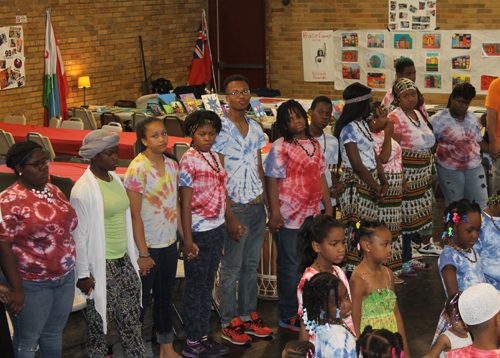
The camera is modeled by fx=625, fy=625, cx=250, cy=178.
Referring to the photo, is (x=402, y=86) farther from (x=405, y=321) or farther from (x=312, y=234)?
(x=312, y=234)

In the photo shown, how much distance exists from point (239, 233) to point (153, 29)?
9739mm

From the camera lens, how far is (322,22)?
40.0 feet

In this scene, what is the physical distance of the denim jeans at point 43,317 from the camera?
10.4 ft

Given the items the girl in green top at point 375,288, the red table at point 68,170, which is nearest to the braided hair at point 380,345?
the girl in green top at point 375,288

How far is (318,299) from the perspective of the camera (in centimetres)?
262

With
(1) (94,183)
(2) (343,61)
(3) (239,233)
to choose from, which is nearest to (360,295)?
(3) (239,233)

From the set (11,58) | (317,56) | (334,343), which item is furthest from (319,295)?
(317,56)

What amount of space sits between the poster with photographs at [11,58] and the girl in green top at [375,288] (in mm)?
8358

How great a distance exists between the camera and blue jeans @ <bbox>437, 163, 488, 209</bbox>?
537 centimetres

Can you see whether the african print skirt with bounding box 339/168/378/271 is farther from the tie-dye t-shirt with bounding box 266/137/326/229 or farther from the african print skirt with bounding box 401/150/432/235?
the african print skirt with bounding box 401/150/432/235

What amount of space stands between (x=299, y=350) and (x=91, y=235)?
149cm

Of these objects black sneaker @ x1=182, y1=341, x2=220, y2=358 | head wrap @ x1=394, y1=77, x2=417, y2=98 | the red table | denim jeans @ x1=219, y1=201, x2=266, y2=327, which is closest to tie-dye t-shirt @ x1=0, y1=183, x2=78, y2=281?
black sneaker @ x1=182, y1=341, x2=220, y2=358

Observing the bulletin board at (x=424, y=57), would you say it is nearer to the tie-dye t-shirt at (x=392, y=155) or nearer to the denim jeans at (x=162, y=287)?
the tie-dye t-shirt at (x=392, y=155)

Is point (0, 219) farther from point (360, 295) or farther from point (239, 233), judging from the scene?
point (360, 295)
